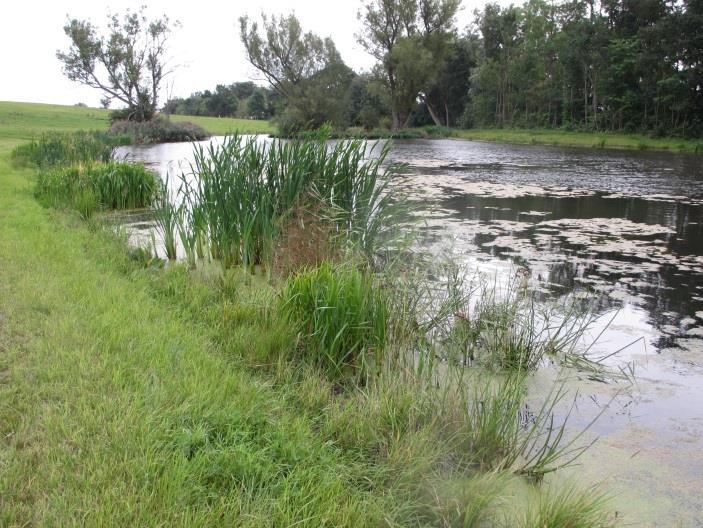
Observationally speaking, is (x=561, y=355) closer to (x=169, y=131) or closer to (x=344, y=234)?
(x=344, y=234)

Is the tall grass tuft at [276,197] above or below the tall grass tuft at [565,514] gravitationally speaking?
above

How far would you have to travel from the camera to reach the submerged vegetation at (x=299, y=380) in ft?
6.79

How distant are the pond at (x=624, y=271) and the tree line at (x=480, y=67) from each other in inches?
644

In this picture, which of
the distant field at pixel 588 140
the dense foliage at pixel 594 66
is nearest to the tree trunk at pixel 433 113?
the dense foliage at pixel 594 66

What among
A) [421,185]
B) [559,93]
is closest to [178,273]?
[421,185]

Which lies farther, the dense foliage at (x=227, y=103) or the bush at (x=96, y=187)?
the dense foliage at (x=227, y=103)

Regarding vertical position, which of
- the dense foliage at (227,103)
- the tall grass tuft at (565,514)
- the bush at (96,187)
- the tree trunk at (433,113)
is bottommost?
the tall grass tuft at (565,514)

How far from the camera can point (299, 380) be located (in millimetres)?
3332

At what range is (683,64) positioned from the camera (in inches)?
1108

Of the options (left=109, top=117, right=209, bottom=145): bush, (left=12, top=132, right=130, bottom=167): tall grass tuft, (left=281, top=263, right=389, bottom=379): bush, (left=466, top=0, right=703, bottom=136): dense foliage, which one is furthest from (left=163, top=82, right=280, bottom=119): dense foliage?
(left=281, top=263, right=389, bottom=379): bush

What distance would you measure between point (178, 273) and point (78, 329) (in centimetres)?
180

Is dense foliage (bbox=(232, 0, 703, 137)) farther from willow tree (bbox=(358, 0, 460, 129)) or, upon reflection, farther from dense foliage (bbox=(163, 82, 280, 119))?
dense foliage (bbox=(163, 82, 280, 119))

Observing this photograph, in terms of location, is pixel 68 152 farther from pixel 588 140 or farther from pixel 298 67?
pixel 298 67

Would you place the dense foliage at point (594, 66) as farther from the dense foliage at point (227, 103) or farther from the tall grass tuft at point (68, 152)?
the dense foliage at point (227, 103)
